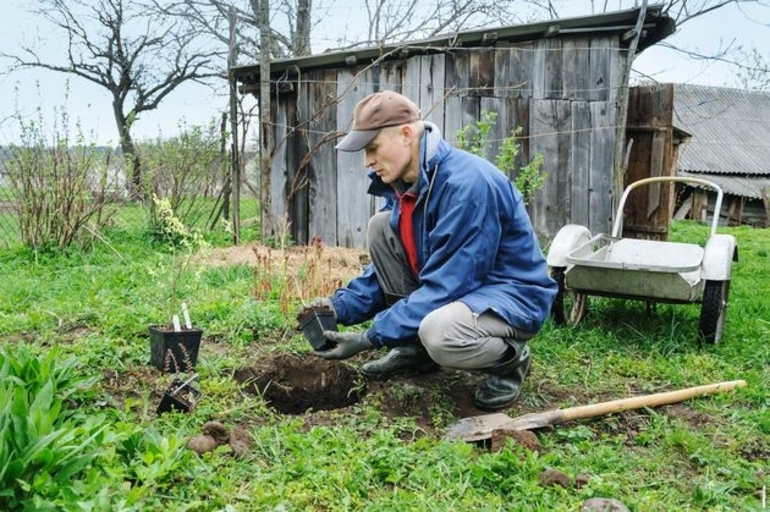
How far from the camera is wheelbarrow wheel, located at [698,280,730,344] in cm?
421

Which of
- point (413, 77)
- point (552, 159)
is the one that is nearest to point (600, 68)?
point (552, 159)

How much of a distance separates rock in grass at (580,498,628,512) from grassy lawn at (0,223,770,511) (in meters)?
0.04

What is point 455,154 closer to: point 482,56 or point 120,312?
point 120,312

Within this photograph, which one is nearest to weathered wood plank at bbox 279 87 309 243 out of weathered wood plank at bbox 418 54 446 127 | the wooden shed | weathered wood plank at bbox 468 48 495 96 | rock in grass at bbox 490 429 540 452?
the wooden shed

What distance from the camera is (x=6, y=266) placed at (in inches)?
274

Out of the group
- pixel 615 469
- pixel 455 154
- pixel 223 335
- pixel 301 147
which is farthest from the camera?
pixel 301 147

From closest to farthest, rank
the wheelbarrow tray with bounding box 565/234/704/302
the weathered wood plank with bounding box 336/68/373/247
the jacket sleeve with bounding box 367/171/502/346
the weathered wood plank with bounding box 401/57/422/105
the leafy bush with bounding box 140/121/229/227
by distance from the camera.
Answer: the jacket sleeve with bounding box 367/171/502/346 → the wheelbarrow tray with bounding box 565/234/704/302 → the weathered wood plank with bounding box 401/57/422/105 → the weathered wood plank with bounding box 336/68/373/247 → the leafy bush with bounding box 140/121/229/227

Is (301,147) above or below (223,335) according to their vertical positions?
above

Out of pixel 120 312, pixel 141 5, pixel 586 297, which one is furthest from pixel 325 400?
pixel 141 5

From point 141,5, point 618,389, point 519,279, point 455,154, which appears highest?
point 141,5

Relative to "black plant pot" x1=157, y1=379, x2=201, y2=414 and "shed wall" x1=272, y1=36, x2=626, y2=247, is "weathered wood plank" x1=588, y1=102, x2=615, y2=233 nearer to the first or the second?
"shed wall" x1=272, y1=36, x2=626, y2=247

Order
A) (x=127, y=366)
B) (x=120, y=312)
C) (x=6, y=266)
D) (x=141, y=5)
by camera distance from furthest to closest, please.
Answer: (x=141, y=5) < (x=6, y=266) < (x=120, y=312) < (x=127, y=366)

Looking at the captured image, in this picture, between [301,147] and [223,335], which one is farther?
[301,147]

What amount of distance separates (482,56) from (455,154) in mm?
4834
